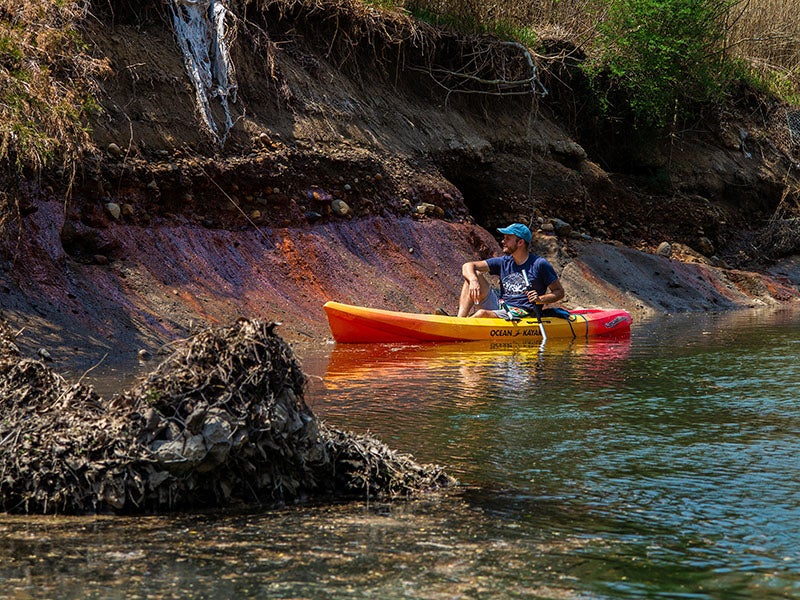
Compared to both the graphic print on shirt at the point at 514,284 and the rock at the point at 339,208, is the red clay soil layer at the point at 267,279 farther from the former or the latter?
the graphic print on shirt at the point at 514,284

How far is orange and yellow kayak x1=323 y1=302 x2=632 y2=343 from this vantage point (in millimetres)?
11367

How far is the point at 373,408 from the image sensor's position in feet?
23.7

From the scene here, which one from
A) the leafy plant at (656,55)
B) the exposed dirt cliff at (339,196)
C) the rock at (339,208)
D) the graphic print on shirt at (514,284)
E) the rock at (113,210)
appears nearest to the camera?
the exposed dirt cliff at (339,196)

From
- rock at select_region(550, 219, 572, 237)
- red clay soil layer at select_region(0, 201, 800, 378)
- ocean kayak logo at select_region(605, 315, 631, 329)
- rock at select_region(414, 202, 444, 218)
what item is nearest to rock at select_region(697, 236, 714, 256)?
red clay soil layer at select_region(0, 201, 800, 378)

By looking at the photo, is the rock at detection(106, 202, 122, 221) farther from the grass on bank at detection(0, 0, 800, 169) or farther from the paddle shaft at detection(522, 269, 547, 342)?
the paddle shaft at detection(522, 269, 547, 342)

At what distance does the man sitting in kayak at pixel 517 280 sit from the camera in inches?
470

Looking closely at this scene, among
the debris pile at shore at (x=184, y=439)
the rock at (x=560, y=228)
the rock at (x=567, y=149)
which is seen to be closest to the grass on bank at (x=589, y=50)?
the rock at (x=567, y=149)

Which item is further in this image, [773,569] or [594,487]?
[594,487]

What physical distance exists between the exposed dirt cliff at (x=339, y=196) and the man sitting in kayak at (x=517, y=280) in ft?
4.82

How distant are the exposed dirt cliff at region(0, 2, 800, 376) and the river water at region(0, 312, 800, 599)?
4085 millimetres

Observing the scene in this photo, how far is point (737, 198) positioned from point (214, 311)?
13637 mm

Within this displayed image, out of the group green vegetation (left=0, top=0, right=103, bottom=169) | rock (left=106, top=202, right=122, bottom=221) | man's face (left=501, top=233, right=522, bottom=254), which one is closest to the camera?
green vegetation (left=0, top=0, right=103, bottom=169)

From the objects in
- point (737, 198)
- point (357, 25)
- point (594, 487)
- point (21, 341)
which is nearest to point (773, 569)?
point (594, 487)

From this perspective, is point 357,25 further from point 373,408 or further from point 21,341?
point 373,408
